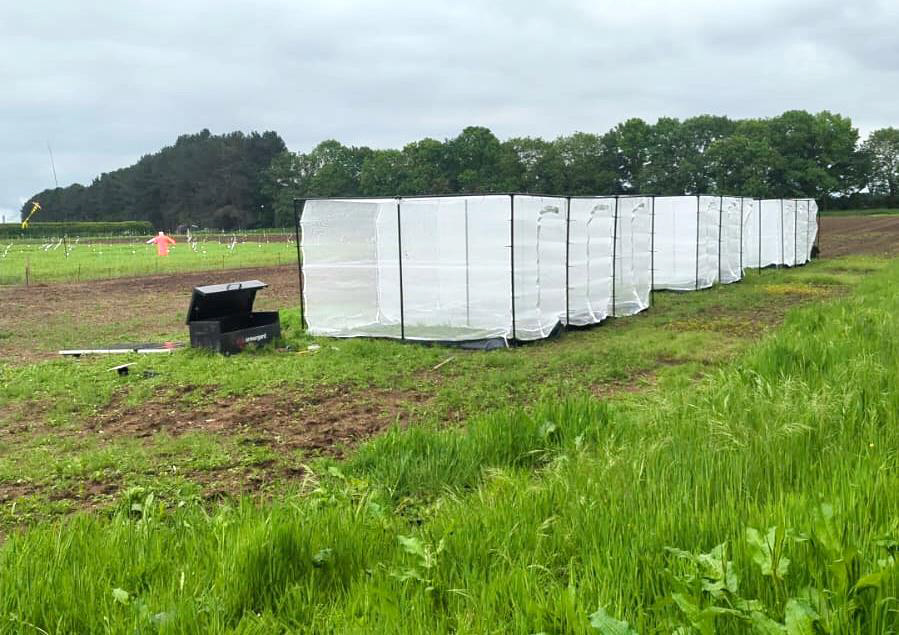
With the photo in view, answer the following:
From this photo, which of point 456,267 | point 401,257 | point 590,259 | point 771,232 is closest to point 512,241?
point 456,267

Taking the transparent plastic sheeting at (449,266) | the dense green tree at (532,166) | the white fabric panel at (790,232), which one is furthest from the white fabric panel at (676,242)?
the dense green tree at (532,166)

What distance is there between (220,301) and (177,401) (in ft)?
12.5

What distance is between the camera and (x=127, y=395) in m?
9.16

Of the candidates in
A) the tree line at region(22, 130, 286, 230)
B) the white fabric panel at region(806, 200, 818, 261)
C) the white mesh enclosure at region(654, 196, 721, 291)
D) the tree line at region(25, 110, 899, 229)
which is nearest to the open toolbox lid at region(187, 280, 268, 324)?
the white mesh enclosure at region(654, 196, 721, 291)

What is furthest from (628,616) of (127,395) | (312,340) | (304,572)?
(312,340)

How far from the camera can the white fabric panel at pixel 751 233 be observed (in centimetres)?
2383

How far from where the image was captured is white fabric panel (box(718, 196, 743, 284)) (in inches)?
859

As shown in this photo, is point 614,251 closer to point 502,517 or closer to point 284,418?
point 284,418

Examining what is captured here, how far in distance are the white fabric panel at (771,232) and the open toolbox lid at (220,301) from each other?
18.2m

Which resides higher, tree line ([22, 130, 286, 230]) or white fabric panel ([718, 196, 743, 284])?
tree line ([22, 130, 286, 230])

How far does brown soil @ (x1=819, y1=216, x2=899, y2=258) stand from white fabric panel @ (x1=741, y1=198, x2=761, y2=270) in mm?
8546

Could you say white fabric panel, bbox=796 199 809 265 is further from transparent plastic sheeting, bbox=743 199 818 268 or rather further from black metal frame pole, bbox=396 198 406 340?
black metal frame pole, bbox=396 198 406 340

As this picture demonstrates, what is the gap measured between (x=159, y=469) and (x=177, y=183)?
96.8 m

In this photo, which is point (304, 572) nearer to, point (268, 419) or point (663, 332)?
point (268, 419)
